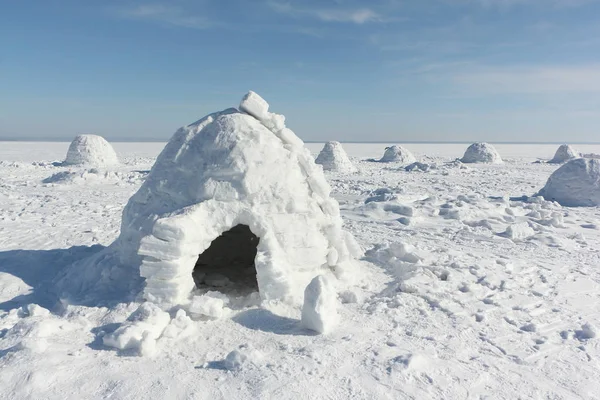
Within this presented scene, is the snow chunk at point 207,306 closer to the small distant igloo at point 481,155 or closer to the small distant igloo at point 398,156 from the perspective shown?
the small distant igloo at point 398,156

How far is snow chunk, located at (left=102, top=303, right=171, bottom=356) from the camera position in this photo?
407 centimetres

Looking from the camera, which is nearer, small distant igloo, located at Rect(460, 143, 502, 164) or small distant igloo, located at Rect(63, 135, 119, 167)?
small distant igloo, located at Rect(63, 135, 119, 167)

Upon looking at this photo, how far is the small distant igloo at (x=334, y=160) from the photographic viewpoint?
963 inches

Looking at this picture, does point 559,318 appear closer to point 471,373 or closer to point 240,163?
point 471,373

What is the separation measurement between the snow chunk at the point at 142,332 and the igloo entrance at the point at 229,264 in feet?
4.60

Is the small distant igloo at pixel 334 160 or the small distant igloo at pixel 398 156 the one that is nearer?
the small distant igloo at pixel 334 160

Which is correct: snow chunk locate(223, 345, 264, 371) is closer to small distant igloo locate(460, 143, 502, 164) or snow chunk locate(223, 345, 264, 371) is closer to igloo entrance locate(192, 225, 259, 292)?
igloo entrance locate(192, 225, 259, 292)

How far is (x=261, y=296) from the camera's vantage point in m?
5.02

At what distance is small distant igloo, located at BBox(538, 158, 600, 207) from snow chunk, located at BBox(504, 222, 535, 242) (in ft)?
20.1

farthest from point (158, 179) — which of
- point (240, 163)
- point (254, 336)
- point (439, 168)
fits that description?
point (439, 168)

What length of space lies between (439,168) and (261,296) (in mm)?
22414

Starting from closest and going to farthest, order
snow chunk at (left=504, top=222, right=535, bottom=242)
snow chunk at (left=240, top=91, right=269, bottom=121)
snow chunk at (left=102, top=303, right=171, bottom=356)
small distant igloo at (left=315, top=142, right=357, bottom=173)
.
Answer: snow chunk at (left=102, top=303, right=171, bottom=356)
snow chunk at (left=240, top=91, right=269, bottom=121)
snow chunk at (left=504, top=222, right=535, bottom=242)
small distant igloo at (left=315, top=142, right=357, bottom=173)

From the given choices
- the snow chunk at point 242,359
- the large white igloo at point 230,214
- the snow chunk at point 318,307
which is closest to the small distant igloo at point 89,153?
the large white igloo at point 230,214

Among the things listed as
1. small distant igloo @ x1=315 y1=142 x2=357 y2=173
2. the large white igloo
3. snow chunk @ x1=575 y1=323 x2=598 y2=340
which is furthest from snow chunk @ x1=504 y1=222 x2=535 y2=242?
small distant igloo @ x1=315 y1=142 x2=357 y2=173
